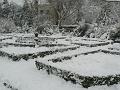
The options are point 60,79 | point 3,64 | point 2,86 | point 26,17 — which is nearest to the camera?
point 60,79

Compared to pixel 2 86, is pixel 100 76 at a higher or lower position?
higher

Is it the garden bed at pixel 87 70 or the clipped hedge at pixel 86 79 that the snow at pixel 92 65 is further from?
the clipped hedge at pixel 86 79

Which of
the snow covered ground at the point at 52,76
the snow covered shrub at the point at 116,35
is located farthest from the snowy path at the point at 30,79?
the snow covered shrub at the point at 116,35

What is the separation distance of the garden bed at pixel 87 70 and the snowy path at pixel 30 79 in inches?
6.2

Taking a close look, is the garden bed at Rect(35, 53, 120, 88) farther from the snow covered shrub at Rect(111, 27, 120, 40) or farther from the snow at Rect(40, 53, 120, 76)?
the snow covered shrub at Rect(111, 27, 120, 40)

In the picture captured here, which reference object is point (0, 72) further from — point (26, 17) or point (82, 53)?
point (26, 17)

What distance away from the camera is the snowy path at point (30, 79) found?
681 centimetres

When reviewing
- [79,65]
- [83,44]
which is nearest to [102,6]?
[83,44]

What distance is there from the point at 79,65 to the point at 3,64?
10.3 ft

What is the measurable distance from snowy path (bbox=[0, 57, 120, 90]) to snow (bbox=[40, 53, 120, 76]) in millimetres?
406

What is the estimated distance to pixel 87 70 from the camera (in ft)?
24.4

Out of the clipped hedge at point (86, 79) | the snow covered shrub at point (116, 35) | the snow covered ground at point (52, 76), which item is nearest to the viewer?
the clipped hedge at point (86, 79)

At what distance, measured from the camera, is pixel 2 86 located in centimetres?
784

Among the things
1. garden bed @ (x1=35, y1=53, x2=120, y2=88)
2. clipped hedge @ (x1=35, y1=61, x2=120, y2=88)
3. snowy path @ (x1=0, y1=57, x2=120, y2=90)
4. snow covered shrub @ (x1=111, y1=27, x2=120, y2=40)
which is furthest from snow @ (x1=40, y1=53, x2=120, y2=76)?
snow covered shrub @ (x1=111, y1=27, x2=120, y2=40)
